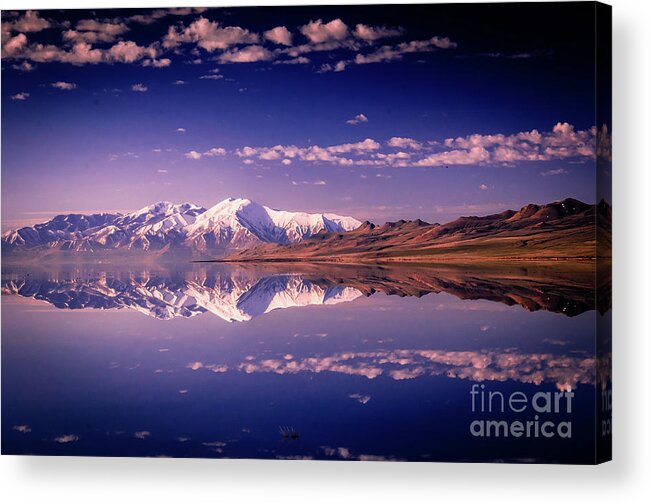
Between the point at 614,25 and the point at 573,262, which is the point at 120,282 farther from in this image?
the point at 614,25

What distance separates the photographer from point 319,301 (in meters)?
9.17

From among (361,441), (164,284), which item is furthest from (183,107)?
(361,441)

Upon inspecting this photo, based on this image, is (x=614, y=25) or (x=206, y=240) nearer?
(x=614, y=25)

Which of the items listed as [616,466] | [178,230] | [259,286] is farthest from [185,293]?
[616,466]

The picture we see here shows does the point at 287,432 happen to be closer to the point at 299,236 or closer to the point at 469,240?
the point at 299,236

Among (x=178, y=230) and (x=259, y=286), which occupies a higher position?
(x=178, y=230)

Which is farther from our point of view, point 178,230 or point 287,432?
point 178,230

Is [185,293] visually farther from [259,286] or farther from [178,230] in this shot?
[259,286]


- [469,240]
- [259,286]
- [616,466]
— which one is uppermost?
[469,240]

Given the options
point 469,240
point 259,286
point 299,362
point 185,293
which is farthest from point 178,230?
point 469,240

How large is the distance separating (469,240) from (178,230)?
2524 mm

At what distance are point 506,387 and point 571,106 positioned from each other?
7.76 feet

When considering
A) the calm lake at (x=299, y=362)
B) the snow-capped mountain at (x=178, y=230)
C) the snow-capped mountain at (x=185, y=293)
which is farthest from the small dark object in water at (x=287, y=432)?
the snow-capped mountain at (x=178, y=230)

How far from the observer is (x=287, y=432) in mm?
9016
